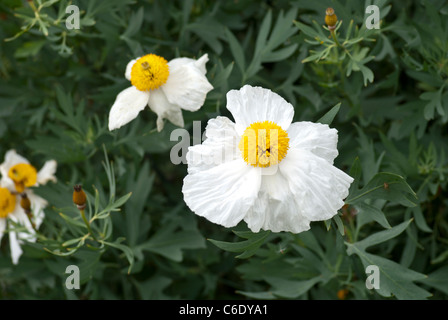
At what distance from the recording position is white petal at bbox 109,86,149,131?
125cm

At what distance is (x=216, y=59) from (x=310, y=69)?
0.99 ft

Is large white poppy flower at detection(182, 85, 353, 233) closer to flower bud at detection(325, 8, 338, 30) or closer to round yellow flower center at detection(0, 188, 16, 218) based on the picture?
flower bud at detection(325, 8, 338, 30)

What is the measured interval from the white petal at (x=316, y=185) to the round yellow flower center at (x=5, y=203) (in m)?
0.94

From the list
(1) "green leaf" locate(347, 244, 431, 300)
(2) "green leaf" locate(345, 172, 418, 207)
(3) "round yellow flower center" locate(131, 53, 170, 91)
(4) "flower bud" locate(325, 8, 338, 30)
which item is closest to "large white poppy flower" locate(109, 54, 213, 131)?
(3) "round yellow flower center" locate(131, 53, 170, 91)

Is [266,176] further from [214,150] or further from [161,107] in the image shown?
[161,107]

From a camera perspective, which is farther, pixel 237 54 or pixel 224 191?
pixel 237 54

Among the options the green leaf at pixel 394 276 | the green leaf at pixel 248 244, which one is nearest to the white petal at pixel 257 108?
the green leaf at pixel 248 244

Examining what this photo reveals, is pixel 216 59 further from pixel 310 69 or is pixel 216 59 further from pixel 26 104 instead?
pixel 26 104

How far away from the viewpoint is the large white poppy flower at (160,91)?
124 centimetres

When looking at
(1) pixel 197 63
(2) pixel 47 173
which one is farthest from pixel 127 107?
(2) pixel 47 173

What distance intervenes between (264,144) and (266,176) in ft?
0.23

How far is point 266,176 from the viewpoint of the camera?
100cm

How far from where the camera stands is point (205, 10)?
176cm

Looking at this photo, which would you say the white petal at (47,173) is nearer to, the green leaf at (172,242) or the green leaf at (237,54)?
the green leaf at (172,242)
